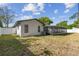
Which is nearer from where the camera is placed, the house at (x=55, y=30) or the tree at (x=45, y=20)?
the tree at (x=45, y=20)

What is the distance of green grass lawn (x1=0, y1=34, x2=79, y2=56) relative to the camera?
16.3ft

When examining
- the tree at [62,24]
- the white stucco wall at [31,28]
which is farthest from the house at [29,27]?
the tree at [62,24]

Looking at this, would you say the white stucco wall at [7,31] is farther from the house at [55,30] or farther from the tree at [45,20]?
the house at [55,30]

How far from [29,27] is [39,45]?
424 millimetres

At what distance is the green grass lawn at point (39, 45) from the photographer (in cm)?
498

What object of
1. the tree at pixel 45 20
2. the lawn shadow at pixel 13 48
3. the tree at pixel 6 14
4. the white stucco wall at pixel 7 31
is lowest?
the lawn shadow at pixel 13 48

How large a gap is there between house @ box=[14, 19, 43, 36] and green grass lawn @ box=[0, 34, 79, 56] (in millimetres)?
104

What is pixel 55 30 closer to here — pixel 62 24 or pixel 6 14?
pixel 62 24

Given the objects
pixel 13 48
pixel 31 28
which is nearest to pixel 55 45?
pixel 31 28

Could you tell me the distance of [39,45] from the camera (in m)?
5.05

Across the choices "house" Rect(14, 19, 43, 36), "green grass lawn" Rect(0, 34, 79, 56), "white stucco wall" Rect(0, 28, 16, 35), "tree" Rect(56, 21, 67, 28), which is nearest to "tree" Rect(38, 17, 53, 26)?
"house" Rect(14, 19, 43, 36)

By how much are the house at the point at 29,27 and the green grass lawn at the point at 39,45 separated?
4.1 inches

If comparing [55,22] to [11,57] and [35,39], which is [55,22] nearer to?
[35,39]

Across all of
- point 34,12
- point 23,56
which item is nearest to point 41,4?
point 34,12
